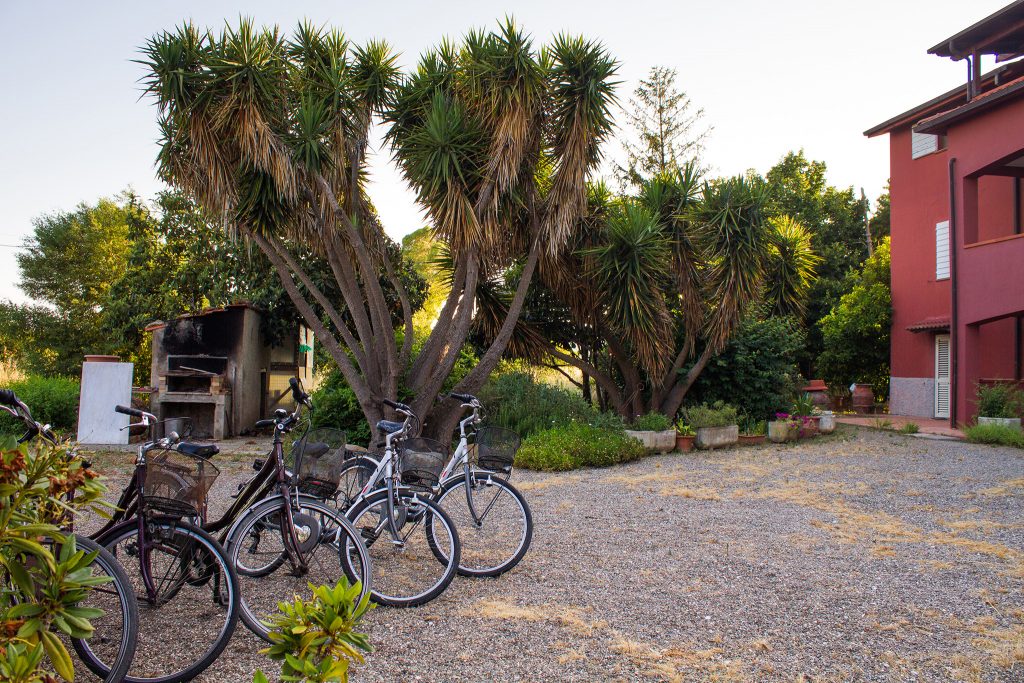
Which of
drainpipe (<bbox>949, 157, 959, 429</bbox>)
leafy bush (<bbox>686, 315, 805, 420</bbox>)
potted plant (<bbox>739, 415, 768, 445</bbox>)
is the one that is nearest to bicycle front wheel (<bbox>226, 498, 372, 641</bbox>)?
potted plant (<bbox>739, 415, 768, 445</bbox>)

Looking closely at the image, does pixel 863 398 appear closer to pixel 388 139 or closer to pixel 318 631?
pixel 388 139

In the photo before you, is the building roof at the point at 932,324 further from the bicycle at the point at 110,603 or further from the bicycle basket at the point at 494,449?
the bicycle at the point at 110,603

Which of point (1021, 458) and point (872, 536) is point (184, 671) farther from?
point (1021, 458)

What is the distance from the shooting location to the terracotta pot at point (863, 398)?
18.1 m

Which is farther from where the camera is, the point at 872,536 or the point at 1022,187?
the point at 1022,187

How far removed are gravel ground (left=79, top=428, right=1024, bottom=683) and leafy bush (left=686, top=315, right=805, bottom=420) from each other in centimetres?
475

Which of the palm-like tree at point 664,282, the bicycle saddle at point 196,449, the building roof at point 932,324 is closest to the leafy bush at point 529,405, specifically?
the palm-like tree at point 664,282

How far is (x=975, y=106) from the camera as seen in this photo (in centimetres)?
1293

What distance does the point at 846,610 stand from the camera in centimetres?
436

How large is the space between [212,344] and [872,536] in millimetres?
11218

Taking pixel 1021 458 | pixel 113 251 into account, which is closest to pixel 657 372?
pixel 1021 458

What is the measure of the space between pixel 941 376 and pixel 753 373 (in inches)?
222

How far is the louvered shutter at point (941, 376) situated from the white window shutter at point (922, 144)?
4.03m

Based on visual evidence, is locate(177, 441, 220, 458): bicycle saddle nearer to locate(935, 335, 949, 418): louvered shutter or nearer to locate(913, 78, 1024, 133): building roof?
locate(913, 78, 1024, 133): building roof
